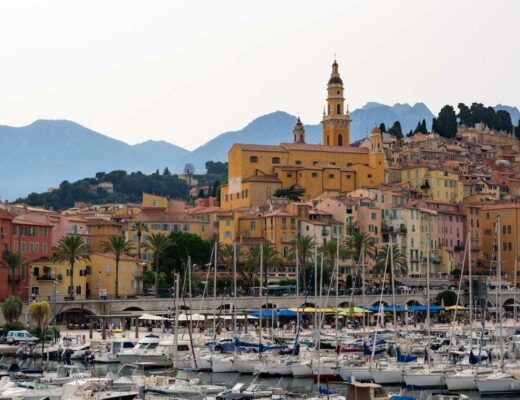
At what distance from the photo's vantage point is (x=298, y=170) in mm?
147250

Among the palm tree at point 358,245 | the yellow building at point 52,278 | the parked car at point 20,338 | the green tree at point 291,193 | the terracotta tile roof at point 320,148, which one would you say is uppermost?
the terracotta tile roof at point 320,148

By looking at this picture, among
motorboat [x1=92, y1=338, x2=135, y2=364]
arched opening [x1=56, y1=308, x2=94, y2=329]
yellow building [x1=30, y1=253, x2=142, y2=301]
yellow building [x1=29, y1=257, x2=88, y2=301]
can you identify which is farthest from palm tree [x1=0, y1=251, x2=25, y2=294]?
motorboat [x1=92, y1=338, x2=135, y2=364]

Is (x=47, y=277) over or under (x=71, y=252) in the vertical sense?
under

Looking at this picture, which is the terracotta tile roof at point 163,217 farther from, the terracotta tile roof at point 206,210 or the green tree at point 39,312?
the green tree at point 39,312

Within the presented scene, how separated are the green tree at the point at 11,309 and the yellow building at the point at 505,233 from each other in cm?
6617

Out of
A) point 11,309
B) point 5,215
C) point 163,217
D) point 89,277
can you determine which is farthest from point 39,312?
point 163,217

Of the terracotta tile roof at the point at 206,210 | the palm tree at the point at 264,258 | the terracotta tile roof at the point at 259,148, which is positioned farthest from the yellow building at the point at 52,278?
the terracotta tile roof at the point at 259,148

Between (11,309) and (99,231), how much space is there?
123 feet

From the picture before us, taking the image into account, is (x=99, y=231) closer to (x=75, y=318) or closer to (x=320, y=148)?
(x=75, y=318)

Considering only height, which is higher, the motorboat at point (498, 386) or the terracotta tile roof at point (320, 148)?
the terracotta tile roof at point (320, 148)

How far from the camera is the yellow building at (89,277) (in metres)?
100

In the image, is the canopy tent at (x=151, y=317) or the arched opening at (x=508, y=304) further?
the arched opening at (x=508, y=304)

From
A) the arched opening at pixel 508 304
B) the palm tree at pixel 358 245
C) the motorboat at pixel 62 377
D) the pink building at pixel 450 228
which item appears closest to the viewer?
the motorboat at pixel 62 377

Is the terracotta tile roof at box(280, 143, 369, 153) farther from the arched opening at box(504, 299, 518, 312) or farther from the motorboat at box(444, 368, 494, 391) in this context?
the motorboat at box(444, 368, 494, 391)
